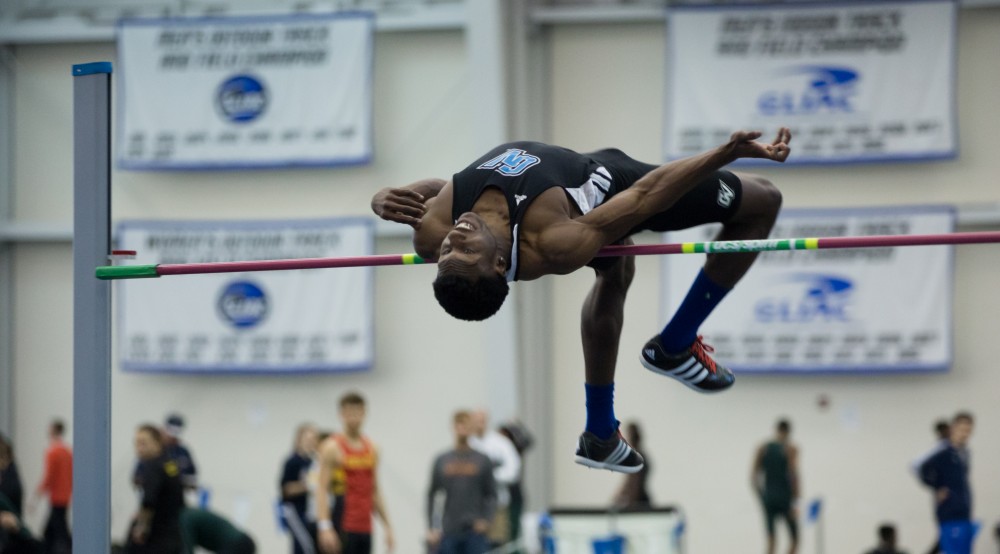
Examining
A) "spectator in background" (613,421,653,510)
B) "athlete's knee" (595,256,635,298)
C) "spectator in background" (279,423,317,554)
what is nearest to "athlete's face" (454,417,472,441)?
"spectator in background" (279,423,317,554)

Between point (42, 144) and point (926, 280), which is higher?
point (42, 144)

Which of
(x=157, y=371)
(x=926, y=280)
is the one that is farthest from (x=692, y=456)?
(x=157, y=371)

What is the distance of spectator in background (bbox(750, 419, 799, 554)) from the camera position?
440 inches

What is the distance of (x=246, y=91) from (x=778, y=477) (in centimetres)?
593

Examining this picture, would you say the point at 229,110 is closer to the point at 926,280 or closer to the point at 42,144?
the point at 42,144

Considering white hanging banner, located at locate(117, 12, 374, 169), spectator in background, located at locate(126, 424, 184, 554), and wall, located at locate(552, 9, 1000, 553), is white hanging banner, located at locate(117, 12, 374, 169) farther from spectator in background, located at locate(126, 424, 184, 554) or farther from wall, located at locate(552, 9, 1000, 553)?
spectator in background, located at locate(126, 424, 184, 554)

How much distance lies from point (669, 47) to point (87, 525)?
29.3ft

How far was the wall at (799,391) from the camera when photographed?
12.4 metres

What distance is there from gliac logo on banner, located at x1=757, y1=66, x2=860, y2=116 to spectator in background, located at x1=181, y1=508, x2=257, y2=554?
6.49 m

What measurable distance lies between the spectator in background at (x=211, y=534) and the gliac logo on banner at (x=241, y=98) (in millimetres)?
5848

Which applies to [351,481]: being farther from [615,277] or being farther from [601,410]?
[615,277]

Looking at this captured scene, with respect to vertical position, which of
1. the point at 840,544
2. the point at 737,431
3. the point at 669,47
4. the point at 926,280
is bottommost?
the point at 840,544

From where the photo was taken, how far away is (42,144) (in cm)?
1398

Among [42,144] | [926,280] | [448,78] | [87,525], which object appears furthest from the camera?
[42,144]
